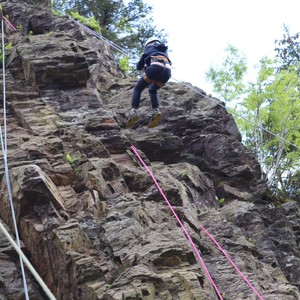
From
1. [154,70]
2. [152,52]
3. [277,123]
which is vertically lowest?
[277,123]

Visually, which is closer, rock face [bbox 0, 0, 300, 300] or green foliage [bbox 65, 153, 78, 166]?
rock face [bbox 0, 0, 300, 300]

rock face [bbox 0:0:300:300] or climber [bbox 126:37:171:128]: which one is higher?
climber [bbox 126:37:171:128]

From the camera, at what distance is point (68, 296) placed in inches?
278

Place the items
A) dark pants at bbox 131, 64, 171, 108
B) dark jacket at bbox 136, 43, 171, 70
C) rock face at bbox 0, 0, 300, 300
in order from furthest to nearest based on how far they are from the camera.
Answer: dark jacket at bbox 136, 43, 171, 70 → dark pants at bbox 131, 64, 171, 108 → rock face at bbox 0, 0, 300, 300

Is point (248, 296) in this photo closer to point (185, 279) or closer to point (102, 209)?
point (185, 279)

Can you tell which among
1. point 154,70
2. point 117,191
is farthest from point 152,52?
point 117,191

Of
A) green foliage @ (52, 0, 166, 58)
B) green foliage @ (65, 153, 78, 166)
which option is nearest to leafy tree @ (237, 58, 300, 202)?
green foliage @ (52, 0, 166, 58)

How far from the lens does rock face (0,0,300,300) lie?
23.5ft

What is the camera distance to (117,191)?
376 inches

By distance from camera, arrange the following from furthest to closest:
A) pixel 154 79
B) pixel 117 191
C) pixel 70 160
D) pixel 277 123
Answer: pixel 277 123, pixel 154 79, pixel 70 160, pixel 117 191

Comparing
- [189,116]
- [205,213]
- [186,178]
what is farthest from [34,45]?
[205,213]

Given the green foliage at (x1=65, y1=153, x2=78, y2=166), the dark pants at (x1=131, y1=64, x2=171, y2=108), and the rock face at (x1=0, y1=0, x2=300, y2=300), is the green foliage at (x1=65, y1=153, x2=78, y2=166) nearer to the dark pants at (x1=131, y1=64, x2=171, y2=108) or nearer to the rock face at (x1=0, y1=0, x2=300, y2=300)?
the rock face at (x1=0, y1=0, x2=300, y2=300)

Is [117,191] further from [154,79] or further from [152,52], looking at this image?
[152,52]

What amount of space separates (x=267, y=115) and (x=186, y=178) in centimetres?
844
